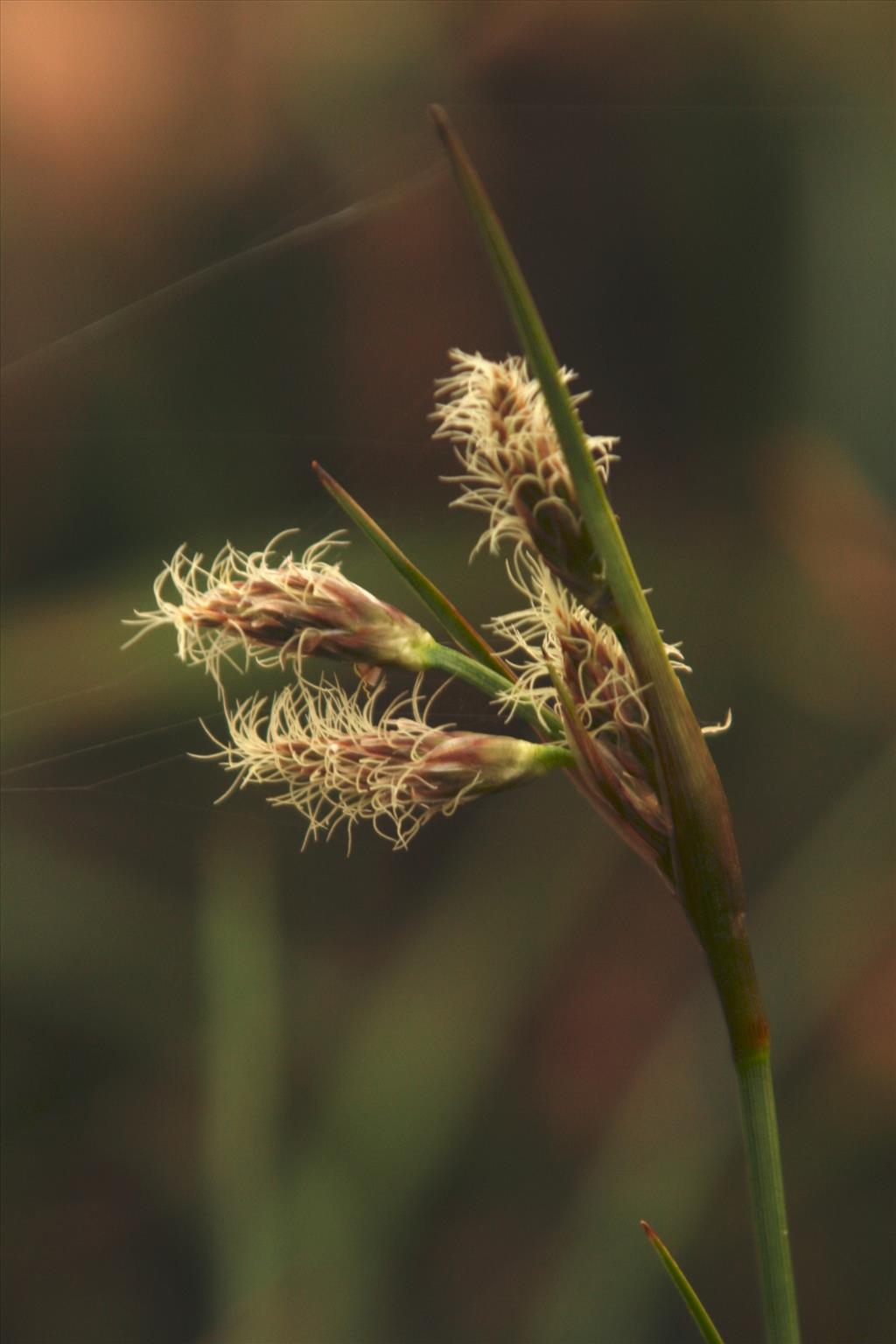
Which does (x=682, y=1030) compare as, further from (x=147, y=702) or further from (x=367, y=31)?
(x=367, y=31)

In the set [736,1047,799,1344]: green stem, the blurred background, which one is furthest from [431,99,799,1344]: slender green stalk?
the blurred background

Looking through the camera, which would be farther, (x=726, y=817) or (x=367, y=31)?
(x=367, y=31)

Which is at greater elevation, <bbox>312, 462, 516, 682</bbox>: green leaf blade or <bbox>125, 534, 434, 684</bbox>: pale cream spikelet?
<bbox>312, 462, 516, 682</bbox>: green leaf blade

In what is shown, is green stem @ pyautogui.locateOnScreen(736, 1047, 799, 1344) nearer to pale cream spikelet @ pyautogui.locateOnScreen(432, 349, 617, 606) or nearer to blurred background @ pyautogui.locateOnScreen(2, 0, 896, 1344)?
pale cream spikelet @ pyautogui.locateOnScreen(432, 349, 617, 606)

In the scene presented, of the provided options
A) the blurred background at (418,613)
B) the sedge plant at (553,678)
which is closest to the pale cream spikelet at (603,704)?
the sedge plant at (553,678)

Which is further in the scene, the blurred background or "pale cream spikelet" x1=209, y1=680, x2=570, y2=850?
the blurred background

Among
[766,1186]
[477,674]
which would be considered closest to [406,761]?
[477,674]

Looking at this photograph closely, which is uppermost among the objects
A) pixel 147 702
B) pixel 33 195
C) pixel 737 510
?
pixel 737 510

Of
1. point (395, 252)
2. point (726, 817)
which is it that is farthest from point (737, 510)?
point (726, 817)
